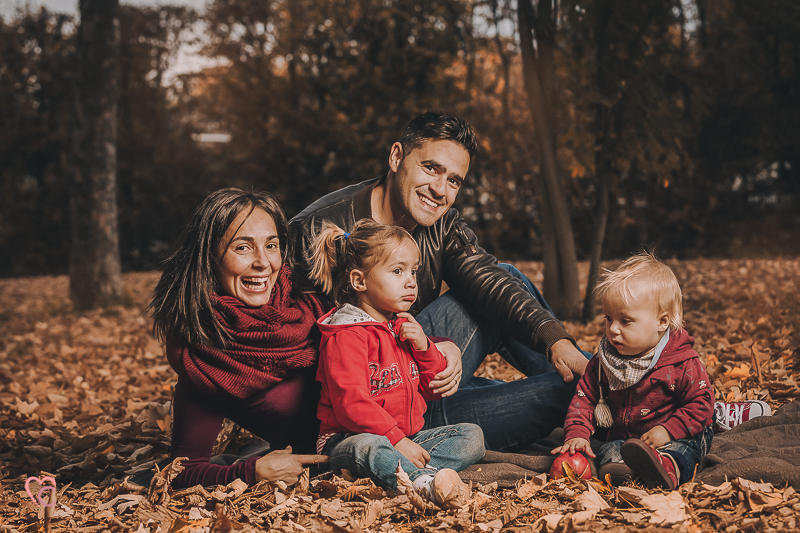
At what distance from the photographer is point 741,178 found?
11117 mm

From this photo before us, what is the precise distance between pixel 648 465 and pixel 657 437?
205 mm

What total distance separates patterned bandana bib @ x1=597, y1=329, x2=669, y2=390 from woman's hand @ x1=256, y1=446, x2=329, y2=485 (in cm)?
114

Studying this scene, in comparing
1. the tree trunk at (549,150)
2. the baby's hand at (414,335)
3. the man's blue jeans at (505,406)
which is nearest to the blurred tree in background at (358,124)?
the tree trunk at (549,150)

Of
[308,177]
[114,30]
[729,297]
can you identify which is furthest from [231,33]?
[729,297]

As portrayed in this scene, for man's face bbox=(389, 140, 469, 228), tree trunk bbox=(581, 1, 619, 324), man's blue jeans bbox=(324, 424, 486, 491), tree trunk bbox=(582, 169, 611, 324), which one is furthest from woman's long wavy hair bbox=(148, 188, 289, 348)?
tree trunk bbox=(582, 169, 611, 324)

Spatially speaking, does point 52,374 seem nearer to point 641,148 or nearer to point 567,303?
point 567,303

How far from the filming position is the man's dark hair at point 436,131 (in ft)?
9.87

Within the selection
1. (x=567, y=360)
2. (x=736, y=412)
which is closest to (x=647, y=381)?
(x=567, y=360)

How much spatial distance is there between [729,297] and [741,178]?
6103 millimetres

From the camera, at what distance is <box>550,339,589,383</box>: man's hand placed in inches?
104

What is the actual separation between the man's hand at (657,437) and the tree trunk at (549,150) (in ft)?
10.8

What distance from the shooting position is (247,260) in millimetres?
2408

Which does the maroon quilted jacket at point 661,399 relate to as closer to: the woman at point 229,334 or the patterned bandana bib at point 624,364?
the patterned bandana bib at point 624,364

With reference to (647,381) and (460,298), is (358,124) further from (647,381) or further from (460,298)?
(647,381)
